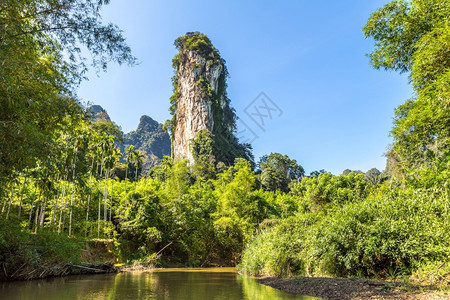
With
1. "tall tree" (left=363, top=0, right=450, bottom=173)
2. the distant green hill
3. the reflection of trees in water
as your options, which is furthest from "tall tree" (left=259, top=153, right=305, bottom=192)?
the distant green hill

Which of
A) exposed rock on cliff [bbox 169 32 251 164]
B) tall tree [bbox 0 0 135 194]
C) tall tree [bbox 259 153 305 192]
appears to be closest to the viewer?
tall tree [bbox 0 0 135 194]

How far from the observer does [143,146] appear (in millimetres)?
117500

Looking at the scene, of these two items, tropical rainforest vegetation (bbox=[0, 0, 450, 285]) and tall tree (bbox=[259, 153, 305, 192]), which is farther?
tall tree (bbox=[259, 153, 305, 192])

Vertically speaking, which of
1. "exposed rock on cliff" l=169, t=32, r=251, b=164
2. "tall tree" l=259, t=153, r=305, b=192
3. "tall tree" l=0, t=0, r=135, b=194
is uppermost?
"exposed rock on cliff" l=169, t=32, r=251, b=164

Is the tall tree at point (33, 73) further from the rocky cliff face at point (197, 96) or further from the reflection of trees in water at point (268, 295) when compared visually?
the rocky cliff face at point (197, 96)

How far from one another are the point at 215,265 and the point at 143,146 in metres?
98.3

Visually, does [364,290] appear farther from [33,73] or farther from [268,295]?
[33,73]

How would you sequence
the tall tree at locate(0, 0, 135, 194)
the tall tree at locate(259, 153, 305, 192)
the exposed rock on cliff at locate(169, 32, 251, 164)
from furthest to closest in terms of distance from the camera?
the exposed rock on cliff at locate(169, 32, 251, 164)
the tall tree at locate(259, 153, 305, 192)
the tall tree at locate(0, 0, 135, 194)

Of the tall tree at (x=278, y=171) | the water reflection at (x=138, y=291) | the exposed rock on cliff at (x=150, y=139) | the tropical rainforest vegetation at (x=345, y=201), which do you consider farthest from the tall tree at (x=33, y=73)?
the exposed rock on cliff at (x=150, y=139)

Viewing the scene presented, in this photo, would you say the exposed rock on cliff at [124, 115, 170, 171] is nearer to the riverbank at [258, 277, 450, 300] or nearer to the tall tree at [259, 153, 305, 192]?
the tall tree at [259, 153, 305, 192]

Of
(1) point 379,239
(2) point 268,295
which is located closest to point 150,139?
(2) point 268,295

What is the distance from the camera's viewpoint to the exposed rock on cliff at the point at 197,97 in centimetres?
5634

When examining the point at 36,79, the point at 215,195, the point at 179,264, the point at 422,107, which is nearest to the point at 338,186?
the point at 215,195

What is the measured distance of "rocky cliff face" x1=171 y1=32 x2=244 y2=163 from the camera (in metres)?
56.5
